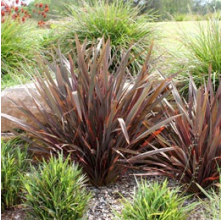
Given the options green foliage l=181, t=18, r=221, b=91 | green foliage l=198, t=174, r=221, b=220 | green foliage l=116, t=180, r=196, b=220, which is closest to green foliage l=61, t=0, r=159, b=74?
green foliage l=181, t=18, r=221, b=91

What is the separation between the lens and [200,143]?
3.10 meters

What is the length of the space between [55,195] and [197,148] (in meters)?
1.17

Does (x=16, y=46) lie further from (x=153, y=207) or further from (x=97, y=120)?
(x=153, y=207)

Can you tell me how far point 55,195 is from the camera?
2.68m

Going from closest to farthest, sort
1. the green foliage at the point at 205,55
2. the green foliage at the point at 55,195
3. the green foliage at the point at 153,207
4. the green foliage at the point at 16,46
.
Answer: the green foliage at the point at 153,207
the green foliage at the point at 55,195
the green foliage at the point at 205,55
the green foliage at the point at 16,46

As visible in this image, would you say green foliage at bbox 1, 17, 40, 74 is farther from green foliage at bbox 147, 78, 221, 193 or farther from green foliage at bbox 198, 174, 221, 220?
green foliage at bbox 198, 174, 221, 220

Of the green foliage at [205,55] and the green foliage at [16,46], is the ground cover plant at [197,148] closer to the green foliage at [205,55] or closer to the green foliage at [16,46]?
the green foliage at [205,55]

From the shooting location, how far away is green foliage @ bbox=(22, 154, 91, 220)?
8.85 feet

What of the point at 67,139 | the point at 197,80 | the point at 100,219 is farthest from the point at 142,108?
the point at 197,80

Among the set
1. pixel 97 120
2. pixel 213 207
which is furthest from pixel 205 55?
pixel 213 207

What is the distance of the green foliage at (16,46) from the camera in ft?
18.7

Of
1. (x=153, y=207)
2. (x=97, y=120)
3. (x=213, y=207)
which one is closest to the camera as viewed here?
(x=153, y=207)

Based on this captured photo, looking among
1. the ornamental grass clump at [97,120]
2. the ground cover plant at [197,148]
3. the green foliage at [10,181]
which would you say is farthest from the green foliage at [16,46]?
the ground cover plant at [197,148]

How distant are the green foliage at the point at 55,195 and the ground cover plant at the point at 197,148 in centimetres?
80
